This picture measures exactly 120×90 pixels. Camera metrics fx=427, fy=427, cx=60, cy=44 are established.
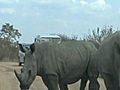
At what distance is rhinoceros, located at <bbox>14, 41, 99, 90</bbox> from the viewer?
10539mm

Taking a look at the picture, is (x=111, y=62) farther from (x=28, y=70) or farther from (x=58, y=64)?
(x=58, y=64)

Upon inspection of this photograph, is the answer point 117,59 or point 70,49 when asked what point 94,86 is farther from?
point 117,59

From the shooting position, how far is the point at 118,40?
203 inches

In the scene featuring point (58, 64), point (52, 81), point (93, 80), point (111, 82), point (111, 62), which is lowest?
point (93, 80)

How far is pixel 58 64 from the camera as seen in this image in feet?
37.6

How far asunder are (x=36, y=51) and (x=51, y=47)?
76cm

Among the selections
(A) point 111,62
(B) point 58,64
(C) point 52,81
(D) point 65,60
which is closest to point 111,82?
(A) point 111,62

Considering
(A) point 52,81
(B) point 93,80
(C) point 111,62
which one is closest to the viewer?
(C) point 111,62

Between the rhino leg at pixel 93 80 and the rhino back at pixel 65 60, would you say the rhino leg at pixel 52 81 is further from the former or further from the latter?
the rhino leg at pixel 93 80

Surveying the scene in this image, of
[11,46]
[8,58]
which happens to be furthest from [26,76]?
[11,46]

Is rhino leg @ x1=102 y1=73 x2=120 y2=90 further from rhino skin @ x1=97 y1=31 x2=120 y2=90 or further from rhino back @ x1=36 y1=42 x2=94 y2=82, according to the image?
rhino back @ x1=36 y1=42 x2=94 y2=82

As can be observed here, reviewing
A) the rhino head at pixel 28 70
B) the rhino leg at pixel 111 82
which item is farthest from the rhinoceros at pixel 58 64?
the rhino leg at pixel 111 82

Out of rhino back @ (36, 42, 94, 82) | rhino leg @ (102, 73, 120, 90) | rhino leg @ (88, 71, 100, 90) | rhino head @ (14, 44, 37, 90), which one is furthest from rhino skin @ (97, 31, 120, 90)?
rhino leg @ (88, 71, 100, 90)

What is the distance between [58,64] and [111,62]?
252 inches
